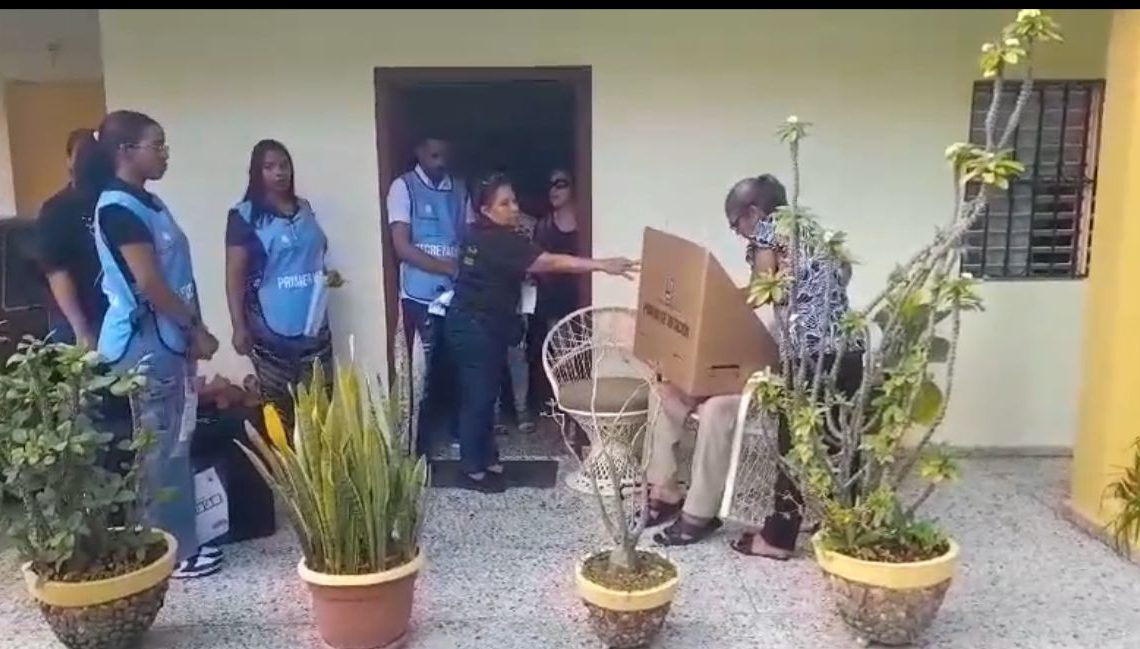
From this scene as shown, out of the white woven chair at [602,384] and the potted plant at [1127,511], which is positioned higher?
the white woven chair at [602,384]

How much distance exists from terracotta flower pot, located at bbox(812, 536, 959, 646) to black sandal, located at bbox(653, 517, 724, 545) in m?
0.93

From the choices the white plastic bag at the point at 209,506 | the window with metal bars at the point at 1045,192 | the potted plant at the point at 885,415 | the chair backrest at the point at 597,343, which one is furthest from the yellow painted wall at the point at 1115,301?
Result: the white plastic bag at the point at 209,506

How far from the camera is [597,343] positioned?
5.17 metres

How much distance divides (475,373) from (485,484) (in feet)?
1.78

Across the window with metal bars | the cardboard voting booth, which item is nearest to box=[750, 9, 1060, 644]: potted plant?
the cardboard voting booth

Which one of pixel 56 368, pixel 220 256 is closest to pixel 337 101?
pixel 220 256

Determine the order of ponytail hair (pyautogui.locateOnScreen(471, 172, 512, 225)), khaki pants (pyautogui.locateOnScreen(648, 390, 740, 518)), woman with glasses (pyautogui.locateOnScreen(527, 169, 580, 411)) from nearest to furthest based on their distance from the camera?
1. khaki pants (pyautogui.locateOnScreen(648, 390, 740, 518))
2. ponytail hair (pyautogui.locateOnScreen(471, 172, 512, 225))
3. woman with glasses (pyautogui.locateOnScreen(527, 169, 580, 411))

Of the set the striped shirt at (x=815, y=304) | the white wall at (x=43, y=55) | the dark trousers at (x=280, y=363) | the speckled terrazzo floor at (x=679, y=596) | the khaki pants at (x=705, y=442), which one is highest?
the white wall at (x=43, y=55)

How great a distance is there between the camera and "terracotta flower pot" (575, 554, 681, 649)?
131 inches

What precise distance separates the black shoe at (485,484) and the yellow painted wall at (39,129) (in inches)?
108

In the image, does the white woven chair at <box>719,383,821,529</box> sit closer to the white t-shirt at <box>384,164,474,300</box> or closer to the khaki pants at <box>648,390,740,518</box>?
the khaki pants at <box>648,390,740,518</box>

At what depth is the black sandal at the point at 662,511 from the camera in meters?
4.52

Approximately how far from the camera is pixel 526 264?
Answer: 4785mm

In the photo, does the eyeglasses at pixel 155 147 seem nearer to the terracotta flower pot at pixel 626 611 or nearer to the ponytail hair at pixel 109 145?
the ponytail hair at pixel 109 145
